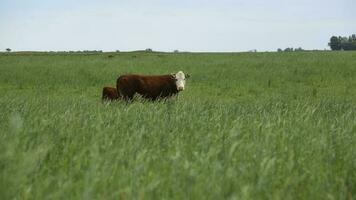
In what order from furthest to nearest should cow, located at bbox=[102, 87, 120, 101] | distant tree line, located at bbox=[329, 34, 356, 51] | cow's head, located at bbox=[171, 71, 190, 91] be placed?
distant tree line, located at bbox=[329, 34, 356, 51] < cow, located at bbox=[102, 87, 120, 101] < cow's head, located at bbox=[171, 71, 190, 91]

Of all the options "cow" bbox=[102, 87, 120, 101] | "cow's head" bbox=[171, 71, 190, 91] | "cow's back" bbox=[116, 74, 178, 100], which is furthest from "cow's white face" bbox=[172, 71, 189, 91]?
"cow" bbox=[102, 87, 120, 101]

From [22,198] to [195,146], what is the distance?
2078 mm

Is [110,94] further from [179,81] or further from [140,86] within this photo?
[179,81]

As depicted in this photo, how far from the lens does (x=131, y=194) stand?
10.2 ft

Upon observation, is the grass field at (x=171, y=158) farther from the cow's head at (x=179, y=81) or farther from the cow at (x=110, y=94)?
the cow at (x=110, y=94)

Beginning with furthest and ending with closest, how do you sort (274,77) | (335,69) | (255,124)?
(335,69), (274,77), (255,124)

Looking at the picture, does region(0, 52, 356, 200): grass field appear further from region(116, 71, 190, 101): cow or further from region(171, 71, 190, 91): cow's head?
region(171, 71, 190, 91): cow's head

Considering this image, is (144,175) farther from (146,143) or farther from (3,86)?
(3,86)

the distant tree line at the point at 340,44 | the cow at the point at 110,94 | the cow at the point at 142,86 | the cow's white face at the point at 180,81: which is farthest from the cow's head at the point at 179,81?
the distant tree line at the point at 340,44

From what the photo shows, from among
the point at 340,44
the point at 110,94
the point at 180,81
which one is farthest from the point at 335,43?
the point at 110,94

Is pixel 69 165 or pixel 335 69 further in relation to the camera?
pixel 335 69

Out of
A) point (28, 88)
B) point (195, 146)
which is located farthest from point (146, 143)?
point (28, 88)

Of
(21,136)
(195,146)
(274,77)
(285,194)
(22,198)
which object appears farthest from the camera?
(274,77)

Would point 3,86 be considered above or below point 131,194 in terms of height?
below
